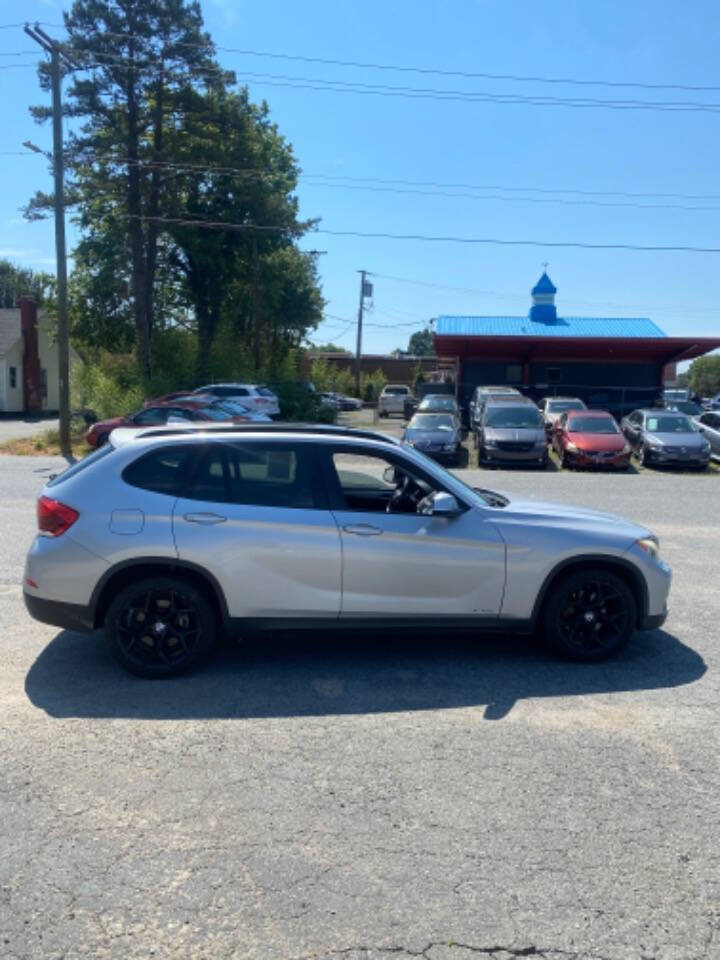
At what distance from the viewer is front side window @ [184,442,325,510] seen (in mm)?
5242

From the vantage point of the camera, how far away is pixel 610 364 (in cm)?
3762

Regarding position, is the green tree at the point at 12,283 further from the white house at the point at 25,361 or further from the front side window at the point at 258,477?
the front side window at the point at 258,477

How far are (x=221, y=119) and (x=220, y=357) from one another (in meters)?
10.1

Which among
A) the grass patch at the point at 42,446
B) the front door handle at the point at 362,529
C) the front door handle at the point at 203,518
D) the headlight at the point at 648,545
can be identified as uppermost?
the front door handle at the point at 203,518

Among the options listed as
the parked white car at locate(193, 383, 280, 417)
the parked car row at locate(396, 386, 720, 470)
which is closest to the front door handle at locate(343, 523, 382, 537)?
the parked car row at locate(396, 386, 720, 470)

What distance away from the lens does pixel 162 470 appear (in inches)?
207

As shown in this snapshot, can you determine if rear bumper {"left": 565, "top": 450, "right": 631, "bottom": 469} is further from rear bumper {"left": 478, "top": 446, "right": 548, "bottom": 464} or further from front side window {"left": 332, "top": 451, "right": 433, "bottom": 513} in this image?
front side window {"left": 332, "top": 451, "right": 433, "bottom": 513}

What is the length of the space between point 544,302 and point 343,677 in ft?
123

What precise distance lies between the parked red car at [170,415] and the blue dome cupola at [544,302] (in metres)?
21.9

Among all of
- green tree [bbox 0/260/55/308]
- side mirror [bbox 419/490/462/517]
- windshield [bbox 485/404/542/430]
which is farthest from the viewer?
green tree [bbox 0/260/55/308]

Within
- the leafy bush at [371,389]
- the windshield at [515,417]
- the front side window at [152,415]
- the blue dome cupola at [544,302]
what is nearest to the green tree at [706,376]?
the leafy bush at [371,389]

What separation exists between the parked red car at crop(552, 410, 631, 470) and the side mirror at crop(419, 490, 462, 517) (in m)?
16.4

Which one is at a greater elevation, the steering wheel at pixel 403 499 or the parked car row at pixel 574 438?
the steering wheel at pixel 403 499

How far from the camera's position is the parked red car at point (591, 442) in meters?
20.8
